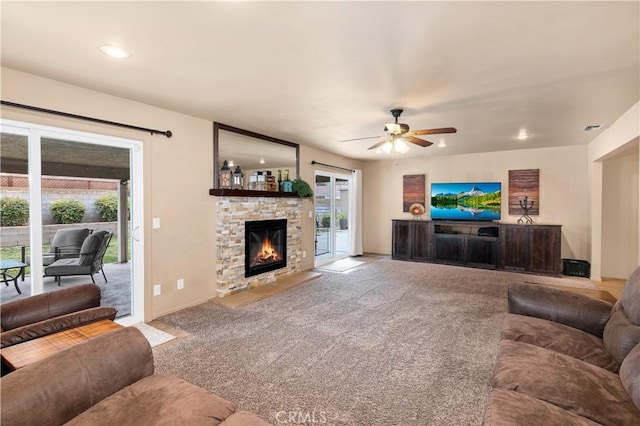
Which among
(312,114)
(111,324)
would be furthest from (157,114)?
(111,324)

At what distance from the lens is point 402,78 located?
2846 millimetres

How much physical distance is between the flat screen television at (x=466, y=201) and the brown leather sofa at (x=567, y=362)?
456 centimetres

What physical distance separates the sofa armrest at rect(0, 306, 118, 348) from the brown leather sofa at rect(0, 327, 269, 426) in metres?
0.88

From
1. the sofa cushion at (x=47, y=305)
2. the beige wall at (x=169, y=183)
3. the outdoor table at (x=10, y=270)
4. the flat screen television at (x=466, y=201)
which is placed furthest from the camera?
the flat screen television at (x=466, y=201)

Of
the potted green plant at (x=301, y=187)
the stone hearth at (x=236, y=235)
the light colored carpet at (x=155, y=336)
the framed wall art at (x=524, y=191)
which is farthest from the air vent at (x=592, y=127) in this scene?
the light colored carpet at (x=155, y=336)

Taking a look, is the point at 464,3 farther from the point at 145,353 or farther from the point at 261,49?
the point at 145,353

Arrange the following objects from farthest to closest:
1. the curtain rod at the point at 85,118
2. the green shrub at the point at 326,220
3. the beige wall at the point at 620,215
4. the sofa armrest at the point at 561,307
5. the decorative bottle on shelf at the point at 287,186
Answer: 1. the green shrub at the point at 326,220
2. the decorative bottle on shelf at the point at 287,186
3. the beige wall at the point at 620,215
4. the curtain rod at the point at 85,118
5. the sofa armrest at the point at 561,307

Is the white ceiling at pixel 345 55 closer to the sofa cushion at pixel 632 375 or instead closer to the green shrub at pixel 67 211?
the green shrub at pixel 67 211

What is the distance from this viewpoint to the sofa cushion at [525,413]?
132 cm

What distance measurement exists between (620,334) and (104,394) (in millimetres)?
2895

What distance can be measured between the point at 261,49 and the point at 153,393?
2252 mm

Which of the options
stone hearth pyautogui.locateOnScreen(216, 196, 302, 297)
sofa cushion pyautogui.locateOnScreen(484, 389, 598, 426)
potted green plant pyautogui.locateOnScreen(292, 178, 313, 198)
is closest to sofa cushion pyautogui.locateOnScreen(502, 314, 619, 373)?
sofa cushion pyautogui.locateOnScreen(484, 389, 598, 426)

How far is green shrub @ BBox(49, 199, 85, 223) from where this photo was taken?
3.14 m

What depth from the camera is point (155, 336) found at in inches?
128
